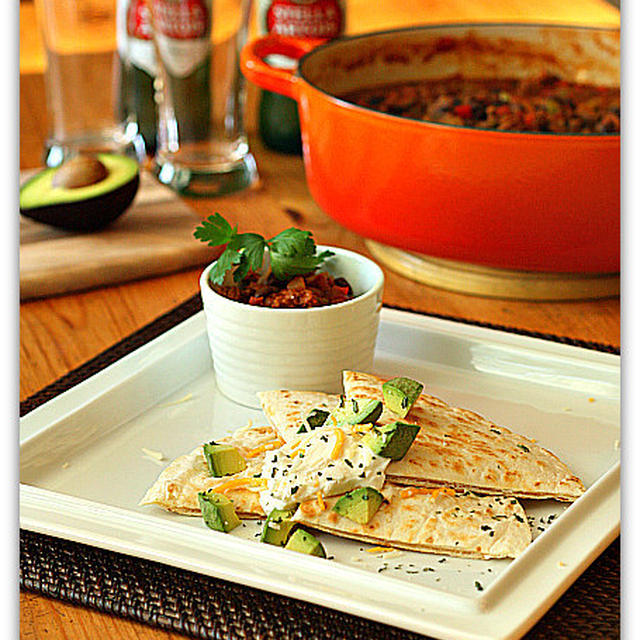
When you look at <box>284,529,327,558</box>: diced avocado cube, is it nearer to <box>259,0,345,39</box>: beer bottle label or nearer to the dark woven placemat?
the dark woven placemat

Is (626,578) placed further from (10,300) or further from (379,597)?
(10,300)

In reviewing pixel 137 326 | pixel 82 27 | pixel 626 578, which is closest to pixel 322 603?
pixel 626 578

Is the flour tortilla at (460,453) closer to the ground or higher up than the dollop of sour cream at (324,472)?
closer to the ground

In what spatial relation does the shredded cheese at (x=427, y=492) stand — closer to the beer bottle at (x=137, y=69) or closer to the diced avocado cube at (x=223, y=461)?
the diced avocado cube at (x=223, y=461)

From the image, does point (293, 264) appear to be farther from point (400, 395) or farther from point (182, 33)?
point (182, 33)

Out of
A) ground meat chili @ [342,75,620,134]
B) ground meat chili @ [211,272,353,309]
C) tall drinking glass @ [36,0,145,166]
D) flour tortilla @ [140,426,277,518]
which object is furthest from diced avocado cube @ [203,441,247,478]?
tall drinking glass @ [36,0,145,166]

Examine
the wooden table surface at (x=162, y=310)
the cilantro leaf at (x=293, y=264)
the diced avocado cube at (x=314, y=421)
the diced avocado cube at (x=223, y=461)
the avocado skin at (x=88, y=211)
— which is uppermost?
the cilantro leaf at (x=293, y=264)

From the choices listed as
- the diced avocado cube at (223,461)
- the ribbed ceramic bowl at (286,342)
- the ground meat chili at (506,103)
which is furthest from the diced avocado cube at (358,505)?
the ground meat chili at (506,103)
